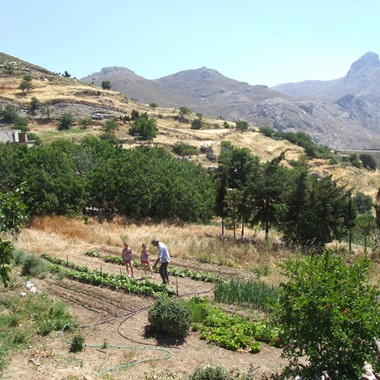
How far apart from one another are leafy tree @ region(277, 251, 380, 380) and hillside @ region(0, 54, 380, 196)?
57595mm

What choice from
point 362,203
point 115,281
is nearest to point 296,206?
point 115,281

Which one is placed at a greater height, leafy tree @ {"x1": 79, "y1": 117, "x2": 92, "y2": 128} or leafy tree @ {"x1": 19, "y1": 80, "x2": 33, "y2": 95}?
leafy tree @ {"x1": 19, "y1": 80, "x2": 33, "y2": 95}

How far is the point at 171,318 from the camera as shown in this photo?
9.23 meters

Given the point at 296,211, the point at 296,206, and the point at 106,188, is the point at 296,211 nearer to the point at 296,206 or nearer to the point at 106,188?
the point at 296,206

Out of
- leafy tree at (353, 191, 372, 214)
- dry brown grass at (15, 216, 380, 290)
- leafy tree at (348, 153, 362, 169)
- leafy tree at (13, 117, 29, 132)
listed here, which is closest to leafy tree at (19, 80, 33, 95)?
leafy tree at (13, 117, 29, 132)

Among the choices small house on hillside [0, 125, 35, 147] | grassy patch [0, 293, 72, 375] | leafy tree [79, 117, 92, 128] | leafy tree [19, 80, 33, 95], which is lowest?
grassy patch [0, 293, 72, 375]

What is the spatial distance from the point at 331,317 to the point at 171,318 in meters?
4.15

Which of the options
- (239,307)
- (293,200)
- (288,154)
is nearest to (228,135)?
(288,154)

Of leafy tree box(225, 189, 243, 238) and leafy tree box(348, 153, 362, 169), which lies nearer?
leafy tree box(225, 189, 243, 238)

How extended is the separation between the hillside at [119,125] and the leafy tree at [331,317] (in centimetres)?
5760

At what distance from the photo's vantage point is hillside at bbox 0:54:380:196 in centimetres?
7325

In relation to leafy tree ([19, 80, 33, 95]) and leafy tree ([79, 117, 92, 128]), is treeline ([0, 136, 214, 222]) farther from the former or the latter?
leafy tree ([19, 80, 33, 95])

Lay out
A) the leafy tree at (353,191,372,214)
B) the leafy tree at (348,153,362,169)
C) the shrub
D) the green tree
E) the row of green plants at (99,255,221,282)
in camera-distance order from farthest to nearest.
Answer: the leafy tree at (348,153,362,169)
the leafy tree at (353,191,372,214)
the green tree
the row of green plants at (99,255,221,282)
the shrub

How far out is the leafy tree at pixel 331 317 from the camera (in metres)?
5.91
